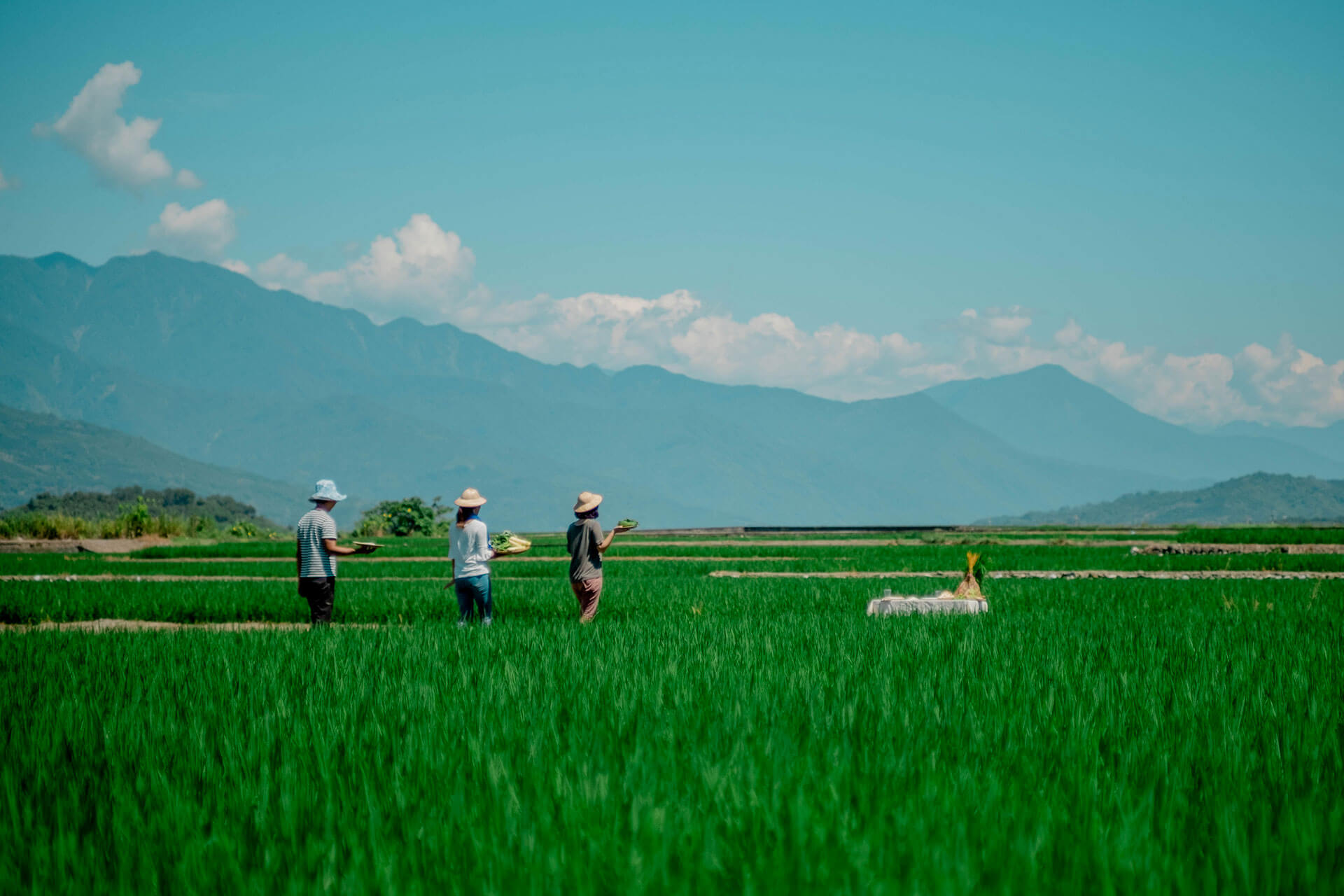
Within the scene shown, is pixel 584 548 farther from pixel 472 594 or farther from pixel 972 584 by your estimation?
pixel 972 584

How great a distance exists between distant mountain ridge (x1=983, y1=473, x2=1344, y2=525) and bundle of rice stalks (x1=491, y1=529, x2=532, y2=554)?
534 ft

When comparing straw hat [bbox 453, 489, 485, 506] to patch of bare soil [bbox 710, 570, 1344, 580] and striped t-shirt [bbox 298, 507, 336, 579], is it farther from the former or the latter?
patch of bare soil [bbox 710, 570, 1344, 580]

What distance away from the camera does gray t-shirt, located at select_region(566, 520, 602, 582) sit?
11.4 metres

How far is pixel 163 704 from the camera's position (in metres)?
6.62

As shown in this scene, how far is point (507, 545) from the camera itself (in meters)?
11.9

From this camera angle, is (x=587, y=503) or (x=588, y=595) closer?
(x=587, y=503)

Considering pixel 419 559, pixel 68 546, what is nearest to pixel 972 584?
pixel 419 559

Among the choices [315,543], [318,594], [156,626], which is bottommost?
[156,626]

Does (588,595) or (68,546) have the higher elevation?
(68,546)

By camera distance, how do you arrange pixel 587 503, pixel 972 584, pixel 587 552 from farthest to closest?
pixel 972 584, pixel 587 552, pixel 587 503

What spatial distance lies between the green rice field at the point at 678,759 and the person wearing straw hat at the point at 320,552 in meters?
0.51

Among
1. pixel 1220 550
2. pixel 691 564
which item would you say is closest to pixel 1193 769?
pixel 691 564

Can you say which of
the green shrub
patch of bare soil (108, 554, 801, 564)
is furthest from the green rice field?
the green shrub

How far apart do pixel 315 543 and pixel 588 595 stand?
124 inches
